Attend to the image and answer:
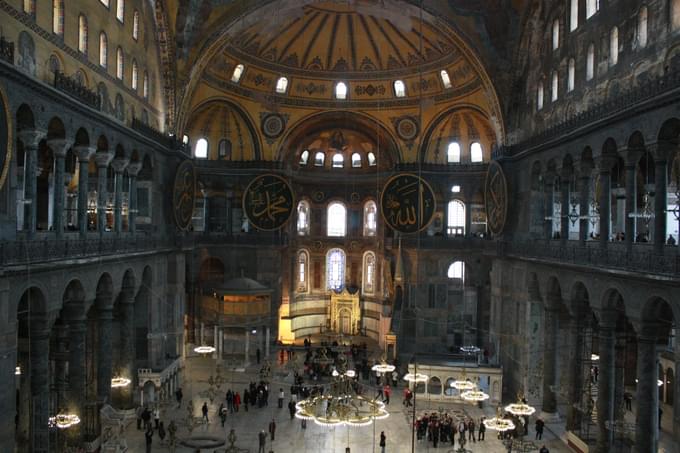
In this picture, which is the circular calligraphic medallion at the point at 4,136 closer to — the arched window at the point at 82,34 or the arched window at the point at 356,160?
the arched window at the point at 82,34

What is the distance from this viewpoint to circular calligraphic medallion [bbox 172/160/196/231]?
73.2 feet

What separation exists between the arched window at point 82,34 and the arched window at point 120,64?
2.42 metres

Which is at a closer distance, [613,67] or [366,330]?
[613,67]

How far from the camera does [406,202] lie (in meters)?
15.7

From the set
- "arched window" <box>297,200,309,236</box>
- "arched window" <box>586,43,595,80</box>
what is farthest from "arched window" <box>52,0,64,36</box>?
"arched window" <box>297,200,309,236</box>

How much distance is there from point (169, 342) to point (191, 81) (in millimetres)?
10189

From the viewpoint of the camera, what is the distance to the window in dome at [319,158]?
33994 millimetres

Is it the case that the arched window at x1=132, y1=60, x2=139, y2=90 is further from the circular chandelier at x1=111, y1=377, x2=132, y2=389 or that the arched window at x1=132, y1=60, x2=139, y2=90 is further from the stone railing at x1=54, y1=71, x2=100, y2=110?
the circular chandelier at x1=111, y1=377, x2=132, y2=389

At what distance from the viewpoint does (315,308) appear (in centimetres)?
3453

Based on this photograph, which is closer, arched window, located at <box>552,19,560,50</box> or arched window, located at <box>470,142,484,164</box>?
arched window, located at <box>552,19,560,50</box>

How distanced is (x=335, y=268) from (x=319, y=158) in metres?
6.16

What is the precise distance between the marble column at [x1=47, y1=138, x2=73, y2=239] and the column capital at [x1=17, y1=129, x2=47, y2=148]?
4.89 feet

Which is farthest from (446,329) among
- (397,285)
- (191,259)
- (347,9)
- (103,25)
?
(103,25)

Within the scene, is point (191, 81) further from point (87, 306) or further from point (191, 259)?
point (87, 306)
